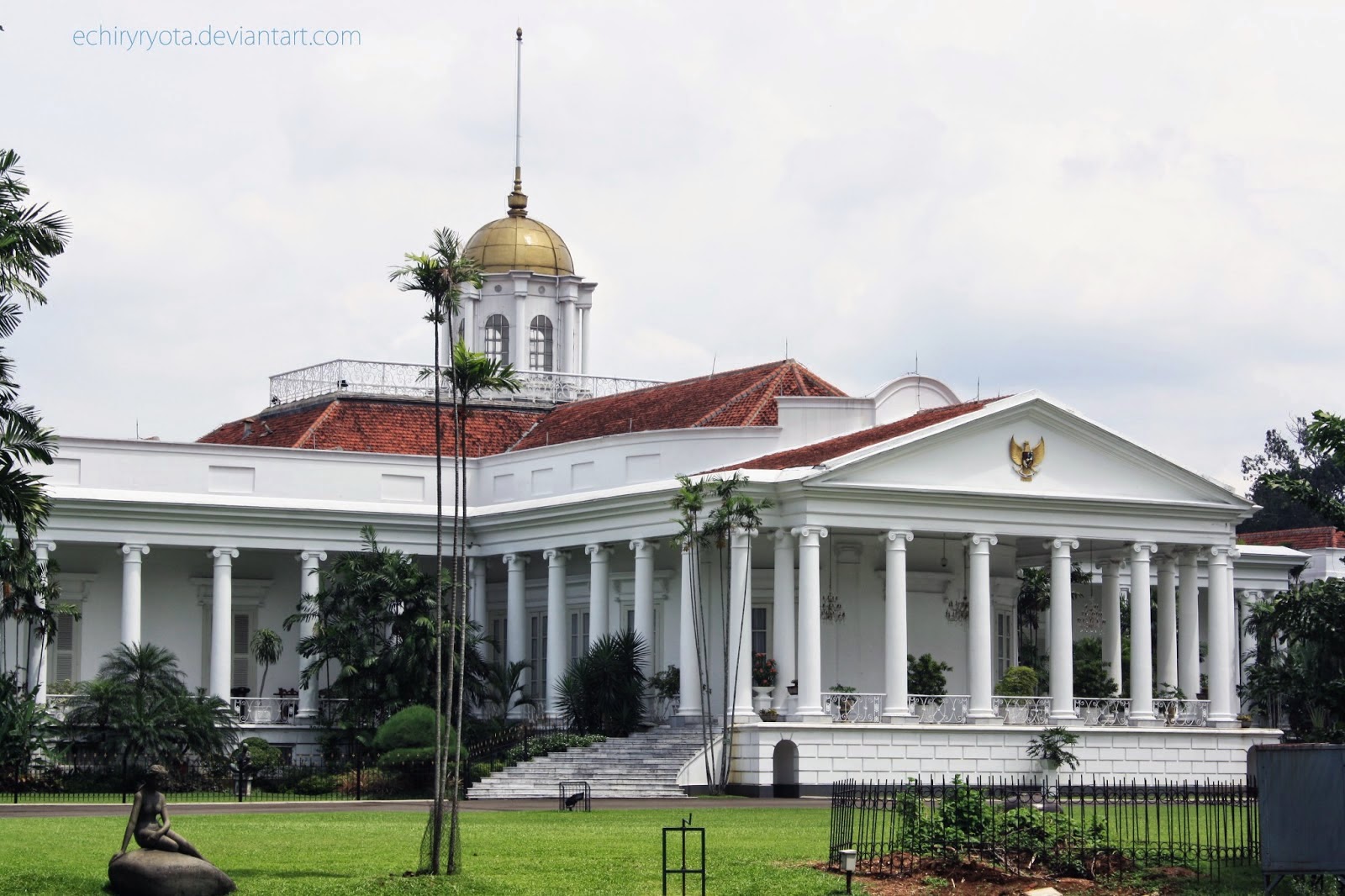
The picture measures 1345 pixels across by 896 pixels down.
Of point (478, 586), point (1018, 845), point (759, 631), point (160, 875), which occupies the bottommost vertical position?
point (160, 875)

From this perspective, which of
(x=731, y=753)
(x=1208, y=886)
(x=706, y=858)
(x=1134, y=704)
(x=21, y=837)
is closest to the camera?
(x=1208, y=886)

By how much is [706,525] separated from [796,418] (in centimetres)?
599

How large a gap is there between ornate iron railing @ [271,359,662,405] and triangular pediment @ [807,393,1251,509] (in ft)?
49.0

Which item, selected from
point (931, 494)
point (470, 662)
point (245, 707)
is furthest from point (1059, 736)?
point (245, 707)

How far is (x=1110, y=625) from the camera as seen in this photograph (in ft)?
173

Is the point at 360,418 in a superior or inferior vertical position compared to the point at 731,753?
superior

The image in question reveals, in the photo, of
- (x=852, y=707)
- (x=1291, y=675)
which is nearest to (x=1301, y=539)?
(x=1291, y=675)

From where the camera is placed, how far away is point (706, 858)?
2862 centimetres

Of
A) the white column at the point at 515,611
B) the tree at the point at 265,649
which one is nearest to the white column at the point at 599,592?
the white column at the point at 515,611

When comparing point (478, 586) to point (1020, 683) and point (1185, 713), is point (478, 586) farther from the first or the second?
point (1185, 713)

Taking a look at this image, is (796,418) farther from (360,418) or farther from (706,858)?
(706,858)

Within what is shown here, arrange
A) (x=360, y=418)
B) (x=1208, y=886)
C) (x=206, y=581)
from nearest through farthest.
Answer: (x=1208, y=886)
(x=206, y=581)
(x=360, y=418)

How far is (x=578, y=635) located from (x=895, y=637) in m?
9.94

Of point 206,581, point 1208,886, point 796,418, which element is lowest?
point 1208,886
